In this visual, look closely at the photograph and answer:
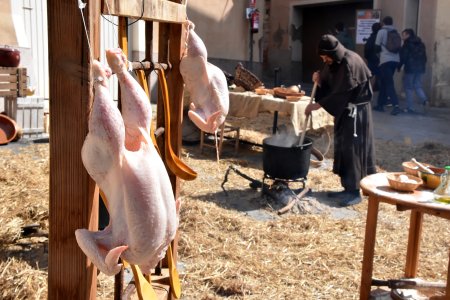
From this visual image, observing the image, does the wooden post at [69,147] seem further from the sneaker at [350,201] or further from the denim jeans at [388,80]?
the denim jeans at [388,80]

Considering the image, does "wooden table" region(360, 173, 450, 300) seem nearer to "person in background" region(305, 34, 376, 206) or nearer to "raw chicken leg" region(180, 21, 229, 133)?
"raw chicken leg" region(180, 21, 229, 133)

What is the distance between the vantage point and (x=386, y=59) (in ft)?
40.1

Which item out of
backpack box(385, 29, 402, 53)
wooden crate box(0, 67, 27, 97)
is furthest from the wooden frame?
backpack box(385, 29, 402, 53)

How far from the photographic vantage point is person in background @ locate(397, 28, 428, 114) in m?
11.9

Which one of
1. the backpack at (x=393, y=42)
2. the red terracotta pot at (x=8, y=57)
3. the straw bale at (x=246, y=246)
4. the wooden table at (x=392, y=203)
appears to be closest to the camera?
the wooden table at (x=392, y=203)

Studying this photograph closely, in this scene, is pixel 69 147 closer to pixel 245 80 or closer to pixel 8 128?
pixel 245 80

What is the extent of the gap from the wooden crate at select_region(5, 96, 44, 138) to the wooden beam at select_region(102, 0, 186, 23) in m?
6.21

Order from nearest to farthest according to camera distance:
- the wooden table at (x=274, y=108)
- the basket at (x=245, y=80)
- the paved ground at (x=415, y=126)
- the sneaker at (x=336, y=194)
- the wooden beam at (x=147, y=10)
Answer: the wooden beam at (x=147, y=10) < the sneaker at (x=336, y=194) < the wooden table at (x=274, y=108) < the basket at (x=245, y=80) < the paved ground at (x=415, y=126)

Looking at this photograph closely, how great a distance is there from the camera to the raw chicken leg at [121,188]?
4.25 ft

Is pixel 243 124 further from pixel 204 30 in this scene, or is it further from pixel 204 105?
pixel 204 105

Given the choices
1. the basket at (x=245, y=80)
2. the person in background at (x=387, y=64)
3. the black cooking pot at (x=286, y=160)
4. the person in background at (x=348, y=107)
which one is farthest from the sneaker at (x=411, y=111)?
the black cooking pot at (x=286, y=160)

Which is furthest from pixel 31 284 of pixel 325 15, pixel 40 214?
pixel 325 15

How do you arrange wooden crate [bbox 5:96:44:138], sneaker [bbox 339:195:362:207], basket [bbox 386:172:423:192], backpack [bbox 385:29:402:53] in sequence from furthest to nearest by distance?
backpack [bbox 385:29:402:53] < wooden crate [bbox 5:96:44:138] < sneaker [bbox 339:195:362:207] < basket [bbox 386:172:423:192]

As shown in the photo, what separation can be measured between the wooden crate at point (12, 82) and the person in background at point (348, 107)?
3.90 metres
